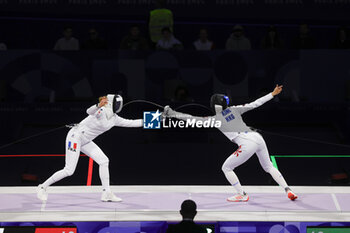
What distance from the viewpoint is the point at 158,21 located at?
13.1 metres

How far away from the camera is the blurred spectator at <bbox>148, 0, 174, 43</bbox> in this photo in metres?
13.1

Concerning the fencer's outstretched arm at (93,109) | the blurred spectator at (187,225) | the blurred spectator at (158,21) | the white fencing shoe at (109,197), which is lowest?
the white fencing shoe at (109,197)

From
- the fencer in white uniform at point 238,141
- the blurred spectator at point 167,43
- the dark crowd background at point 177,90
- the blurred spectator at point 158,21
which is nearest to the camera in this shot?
the fencer in white uniform at point 238,141

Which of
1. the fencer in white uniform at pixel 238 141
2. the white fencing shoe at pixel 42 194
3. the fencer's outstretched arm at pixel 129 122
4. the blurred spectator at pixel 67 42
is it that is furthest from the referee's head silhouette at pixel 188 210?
the blurred spectator at pixel 67 42

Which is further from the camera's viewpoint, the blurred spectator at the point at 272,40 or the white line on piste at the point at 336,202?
the blurred spectator at the point at 272,40

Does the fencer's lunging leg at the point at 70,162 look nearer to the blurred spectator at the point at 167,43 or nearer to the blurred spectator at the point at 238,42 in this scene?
the blurred spectator at the point at 167,43

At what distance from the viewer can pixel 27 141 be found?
12.2 metres

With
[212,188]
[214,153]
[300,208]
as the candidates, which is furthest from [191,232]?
[214,153]

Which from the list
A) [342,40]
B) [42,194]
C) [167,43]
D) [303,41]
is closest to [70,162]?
[42,194]

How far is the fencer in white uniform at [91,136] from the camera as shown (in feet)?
30.9

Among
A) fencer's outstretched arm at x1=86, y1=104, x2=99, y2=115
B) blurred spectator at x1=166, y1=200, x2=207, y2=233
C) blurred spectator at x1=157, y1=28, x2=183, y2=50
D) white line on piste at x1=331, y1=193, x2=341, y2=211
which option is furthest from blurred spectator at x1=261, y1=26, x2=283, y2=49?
blurred spectator at x1=166, y1=200, x2=207, y2=233

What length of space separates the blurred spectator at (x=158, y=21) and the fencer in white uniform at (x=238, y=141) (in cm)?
399

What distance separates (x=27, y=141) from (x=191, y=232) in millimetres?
6464

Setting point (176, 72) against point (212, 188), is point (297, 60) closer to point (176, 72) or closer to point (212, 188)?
point (176, 72)
